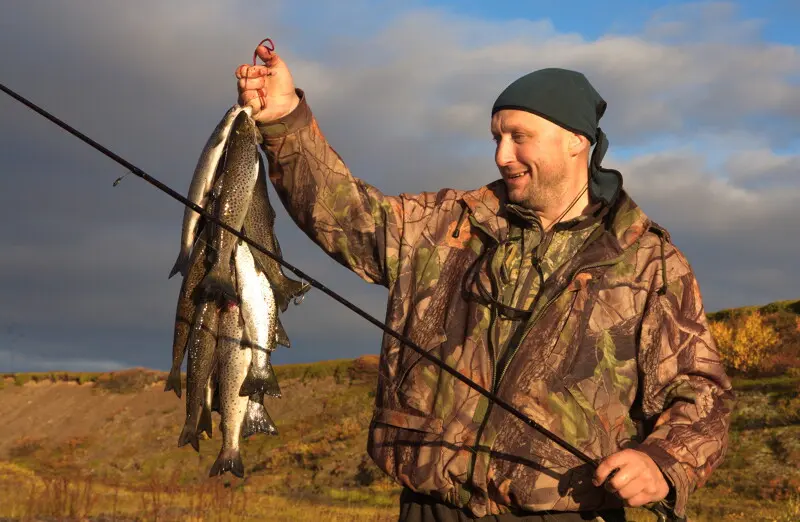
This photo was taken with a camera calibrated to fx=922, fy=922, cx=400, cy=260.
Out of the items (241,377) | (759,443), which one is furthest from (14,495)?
(759,443)

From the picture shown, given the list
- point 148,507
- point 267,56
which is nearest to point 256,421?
point 267,56

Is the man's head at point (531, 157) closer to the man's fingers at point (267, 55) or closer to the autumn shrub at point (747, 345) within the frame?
the man's fingers at point (267, 55)

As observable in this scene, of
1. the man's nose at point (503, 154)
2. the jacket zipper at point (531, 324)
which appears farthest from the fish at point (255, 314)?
the man's nose at point (503, 154)

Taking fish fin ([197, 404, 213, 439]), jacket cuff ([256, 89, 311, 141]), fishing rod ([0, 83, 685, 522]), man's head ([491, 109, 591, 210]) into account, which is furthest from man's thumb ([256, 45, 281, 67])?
fish fin ([197, 404, 213, 439])

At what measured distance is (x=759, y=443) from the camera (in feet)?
68.5

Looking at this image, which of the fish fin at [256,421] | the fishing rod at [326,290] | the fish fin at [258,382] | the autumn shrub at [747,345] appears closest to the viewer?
the fishing rod at [326,290]

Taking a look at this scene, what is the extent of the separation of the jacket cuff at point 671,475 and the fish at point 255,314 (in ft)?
5.06

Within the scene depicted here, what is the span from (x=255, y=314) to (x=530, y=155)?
135cm

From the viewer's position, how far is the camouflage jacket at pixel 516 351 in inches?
143

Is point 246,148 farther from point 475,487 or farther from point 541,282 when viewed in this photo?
point 475,487

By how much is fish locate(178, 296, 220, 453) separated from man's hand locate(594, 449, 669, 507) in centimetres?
159

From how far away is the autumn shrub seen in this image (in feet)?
93.6

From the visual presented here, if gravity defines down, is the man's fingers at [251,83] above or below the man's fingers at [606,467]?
above

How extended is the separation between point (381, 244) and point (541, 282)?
0.72 m
